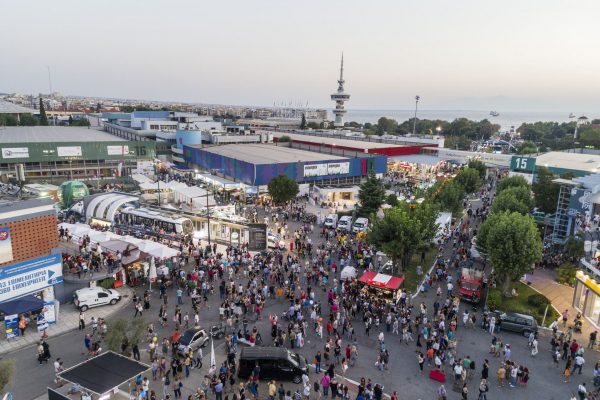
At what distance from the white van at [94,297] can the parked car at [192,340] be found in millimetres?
5776

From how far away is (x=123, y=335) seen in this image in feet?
46.5

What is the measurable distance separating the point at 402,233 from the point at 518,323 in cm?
708

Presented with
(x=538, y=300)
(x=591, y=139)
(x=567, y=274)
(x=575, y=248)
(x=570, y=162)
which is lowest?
(x=538, y=300)

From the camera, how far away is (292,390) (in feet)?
45.6

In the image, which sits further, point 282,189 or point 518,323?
point 282,189

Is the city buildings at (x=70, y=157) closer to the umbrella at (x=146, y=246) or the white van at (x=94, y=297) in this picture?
the umbrella at (x=146, y=246)

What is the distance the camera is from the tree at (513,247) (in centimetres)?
2052

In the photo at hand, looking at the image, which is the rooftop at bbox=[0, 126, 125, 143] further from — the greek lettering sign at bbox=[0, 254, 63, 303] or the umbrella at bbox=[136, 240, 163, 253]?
the greek lettering sign at bbox=[0, 254, 63, 303]

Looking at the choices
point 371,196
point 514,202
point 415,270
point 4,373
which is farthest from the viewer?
point 371,196

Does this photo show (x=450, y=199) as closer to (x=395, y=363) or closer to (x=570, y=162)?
(x=395, y=363)

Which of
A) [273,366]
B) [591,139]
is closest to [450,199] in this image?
[273,366]

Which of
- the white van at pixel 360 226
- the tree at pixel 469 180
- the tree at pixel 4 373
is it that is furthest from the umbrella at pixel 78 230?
the tree at pixel 469 180

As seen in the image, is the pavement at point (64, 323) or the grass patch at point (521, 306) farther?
the grass patch at point (521, 306)

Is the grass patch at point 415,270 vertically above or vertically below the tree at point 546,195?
below
